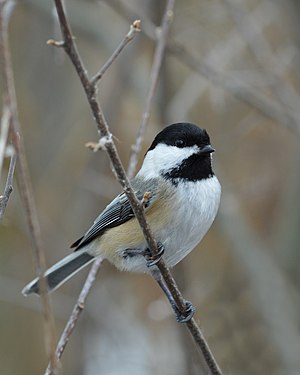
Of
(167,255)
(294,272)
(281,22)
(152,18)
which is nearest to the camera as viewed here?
(167,255)

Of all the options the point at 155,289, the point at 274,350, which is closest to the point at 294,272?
the point at 274,350

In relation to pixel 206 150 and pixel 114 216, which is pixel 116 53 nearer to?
pixel 206 150

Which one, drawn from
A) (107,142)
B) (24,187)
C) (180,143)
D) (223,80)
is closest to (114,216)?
(180,143)

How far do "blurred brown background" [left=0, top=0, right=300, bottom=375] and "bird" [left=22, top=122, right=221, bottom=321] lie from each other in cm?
94

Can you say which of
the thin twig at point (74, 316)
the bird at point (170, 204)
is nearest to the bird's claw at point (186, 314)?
the bird at point (170, 204)

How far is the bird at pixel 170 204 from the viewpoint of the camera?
8.44 feet

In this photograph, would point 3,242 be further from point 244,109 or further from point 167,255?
point 167,255

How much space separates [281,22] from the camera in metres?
Answer: 5.01

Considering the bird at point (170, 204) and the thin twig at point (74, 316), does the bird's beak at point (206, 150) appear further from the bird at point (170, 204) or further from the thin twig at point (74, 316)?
the thin twig at point (74, 316)

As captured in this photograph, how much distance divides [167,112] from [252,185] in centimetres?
77

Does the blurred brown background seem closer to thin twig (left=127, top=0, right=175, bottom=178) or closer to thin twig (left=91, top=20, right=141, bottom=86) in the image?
thin twig (left=127, top=0, right=175, bottom=178)

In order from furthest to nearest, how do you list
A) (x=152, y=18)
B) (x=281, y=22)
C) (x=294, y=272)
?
(x=281, y=22)
(x=294, y=272)
(x=152, y=18)

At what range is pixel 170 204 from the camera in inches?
101

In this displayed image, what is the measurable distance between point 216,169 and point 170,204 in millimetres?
1738
